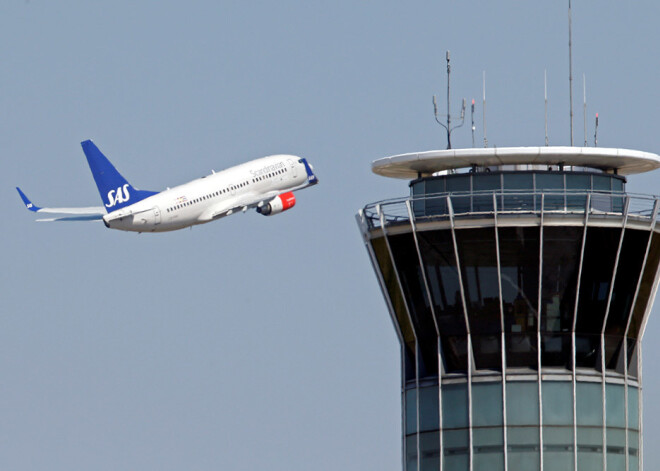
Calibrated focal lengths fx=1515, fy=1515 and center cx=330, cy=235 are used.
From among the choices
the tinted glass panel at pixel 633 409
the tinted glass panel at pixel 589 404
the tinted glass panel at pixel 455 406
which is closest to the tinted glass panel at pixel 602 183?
the tinted glass panel at pixel 589 404

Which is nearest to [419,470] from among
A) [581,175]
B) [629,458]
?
[629,458]

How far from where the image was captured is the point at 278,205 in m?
168

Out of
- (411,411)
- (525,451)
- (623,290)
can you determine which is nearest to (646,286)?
(623,290)

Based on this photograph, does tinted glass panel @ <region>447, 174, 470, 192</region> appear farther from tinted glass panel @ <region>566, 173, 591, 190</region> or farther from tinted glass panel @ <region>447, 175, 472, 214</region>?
tinted glass panel @ <region>566, 173, 591, 190</region>

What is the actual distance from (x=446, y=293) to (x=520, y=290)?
403cm

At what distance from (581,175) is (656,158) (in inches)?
166

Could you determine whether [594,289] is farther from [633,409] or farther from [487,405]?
[487,405]

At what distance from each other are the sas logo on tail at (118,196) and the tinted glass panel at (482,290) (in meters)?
95.6

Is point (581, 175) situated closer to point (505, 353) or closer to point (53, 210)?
A: point (505, 353)

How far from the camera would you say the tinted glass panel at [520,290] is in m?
79.4

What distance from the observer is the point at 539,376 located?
79938mm

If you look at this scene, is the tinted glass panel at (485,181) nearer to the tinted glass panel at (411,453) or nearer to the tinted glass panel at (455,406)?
the tinted glass panel at (455,406)

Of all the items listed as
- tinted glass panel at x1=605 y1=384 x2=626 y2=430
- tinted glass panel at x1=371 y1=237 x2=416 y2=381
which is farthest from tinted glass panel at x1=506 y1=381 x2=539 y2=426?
tinted glass panel at x1=371 y1=237 x2=416 y2=381

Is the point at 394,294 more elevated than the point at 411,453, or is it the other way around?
the point at 394,294
